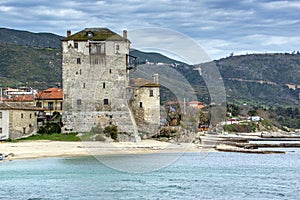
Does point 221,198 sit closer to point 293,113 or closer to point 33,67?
point 33,67

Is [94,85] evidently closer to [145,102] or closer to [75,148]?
[145,102]

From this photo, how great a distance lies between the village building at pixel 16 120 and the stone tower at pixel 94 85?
8.80 feet

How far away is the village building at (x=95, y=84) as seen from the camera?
176ft

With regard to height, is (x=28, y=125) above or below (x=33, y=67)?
below

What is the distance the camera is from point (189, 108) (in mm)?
76812

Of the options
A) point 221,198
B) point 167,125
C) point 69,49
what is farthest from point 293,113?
point 221,198

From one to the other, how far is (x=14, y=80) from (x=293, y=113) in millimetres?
68177

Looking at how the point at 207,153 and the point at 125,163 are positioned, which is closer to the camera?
the point at 125,163

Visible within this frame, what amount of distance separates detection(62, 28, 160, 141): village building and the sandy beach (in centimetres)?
255

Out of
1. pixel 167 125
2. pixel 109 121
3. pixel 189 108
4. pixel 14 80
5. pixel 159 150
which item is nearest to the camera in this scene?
pixel 159 150

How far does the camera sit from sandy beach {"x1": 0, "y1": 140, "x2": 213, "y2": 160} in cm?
4484

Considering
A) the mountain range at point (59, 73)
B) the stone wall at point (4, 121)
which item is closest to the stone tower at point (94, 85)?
the mountain range at point (59, 73)

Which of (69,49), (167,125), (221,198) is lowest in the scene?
(221,198)

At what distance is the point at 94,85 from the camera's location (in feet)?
177
